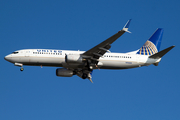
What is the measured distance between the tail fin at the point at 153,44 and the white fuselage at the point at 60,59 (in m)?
4.10

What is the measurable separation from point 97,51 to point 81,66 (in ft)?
12.7

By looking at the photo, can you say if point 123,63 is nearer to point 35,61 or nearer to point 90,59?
point 90,59

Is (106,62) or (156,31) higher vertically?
(156,31)

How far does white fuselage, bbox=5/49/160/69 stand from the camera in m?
48.5

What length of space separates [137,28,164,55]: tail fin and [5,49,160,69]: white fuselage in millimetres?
4096

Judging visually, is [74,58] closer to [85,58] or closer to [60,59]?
[85,58]

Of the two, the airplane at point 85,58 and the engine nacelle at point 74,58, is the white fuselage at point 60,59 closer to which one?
the airplane at point 85,58

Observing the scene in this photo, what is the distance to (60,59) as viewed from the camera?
48.7 metres

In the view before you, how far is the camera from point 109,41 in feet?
147

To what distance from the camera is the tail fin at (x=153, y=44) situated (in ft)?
182

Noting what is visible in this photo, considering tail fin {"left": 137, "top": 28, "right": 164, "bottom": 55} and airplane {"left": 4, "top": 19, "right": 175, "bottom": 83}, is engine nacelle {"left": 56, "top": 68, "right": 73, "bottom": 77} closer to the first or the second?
airplane {"left": 4, "top": 19, "right": 175, "bottom": 83}

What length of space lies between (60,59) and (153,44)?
19.1 meters

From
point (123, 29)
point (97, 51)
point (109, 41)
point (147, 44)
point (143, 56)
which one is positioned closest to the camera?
point (123, 29)

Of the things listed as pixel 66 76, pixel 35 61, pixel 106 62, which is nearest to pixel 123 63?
pixel 106 62
